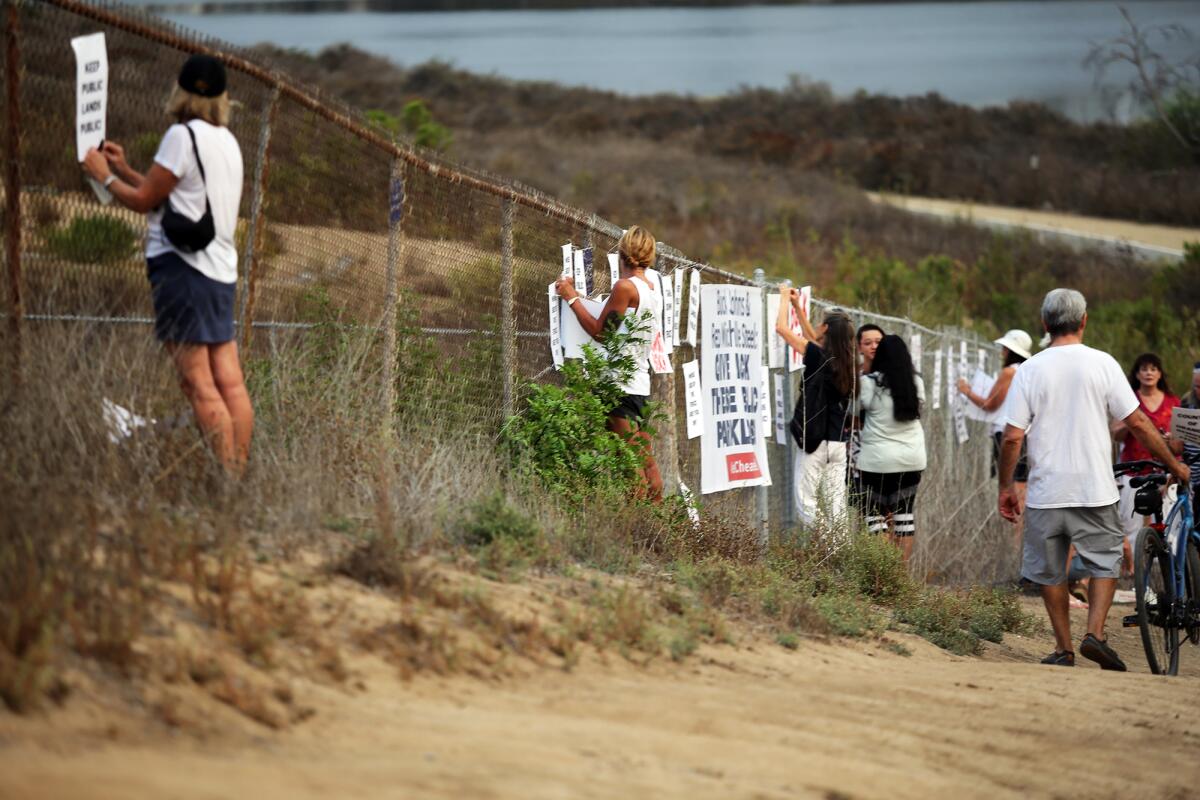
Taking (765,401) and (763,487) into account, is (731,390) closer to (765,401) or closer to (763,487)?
(765,401)

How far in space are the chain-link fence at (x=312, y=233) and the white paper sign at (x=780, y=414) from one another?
1.70 m

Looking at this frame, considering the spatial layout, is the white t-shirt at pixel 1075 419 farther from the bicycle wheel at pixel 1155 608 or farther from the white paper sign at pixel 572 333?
the white paper sign at pixel 572 333

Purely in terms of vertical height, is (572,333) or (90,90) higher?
(90,90)

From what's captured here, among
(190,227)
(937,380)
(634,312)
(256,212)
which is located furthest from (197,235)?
(937,380)

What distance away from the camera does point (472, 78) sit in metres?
71.4

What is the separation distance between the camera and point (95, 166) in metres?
5.43

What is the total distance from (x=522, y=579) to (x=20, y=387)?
2.10 m

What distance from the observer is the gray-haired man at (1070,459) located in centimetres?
834

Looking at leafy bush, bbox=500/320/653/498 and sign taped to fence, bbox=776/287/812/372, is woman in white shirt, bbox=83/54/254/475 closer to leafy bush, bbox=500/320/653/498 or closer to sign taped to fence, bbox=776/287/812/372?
leafy bush, bbox=500/320/653/498

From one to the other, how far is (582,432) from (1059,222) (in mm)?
45993

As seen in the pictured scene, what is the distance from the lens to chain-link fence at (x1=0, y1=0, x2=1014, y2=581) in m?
5.46

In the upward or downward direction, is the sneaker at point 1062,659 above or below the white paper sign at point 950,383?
below

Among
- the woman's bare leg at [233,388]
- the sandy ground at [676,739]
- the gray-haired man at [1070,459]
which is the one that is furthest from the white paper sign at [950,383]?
the woman's bare leg at [233,388]

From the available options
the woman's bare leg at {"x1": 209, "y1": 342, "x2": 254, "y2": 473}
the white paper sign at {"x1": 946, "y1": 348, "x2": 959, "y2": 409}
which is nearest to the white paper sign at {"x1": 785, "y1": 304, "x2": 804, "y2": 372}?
the white paper sign at {"x1": 946, "y1": 348, "x2": 959, "y2": 409}
